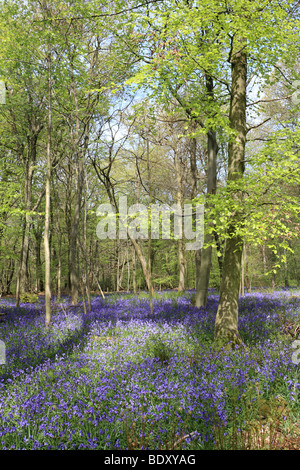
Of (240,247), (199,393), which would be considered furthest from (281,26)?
(199,393)

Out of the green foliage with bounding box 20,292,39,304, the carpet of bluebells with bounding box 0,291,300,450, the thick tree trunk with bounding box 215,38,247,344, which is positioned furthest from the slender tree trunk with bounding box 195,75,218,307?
the green foliage with bounding box 20,292,39,304

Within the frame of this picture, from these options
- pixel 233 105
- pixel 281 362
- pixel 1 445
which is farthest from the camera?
pixel 233 105

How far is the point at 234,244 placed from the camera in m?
5.80

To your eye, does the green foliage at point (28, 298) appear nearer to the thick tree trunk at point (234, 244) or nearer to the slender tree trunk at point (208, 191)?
the slender tree trunk at point (208, 191)

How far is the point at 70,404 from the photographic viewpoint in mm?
3559

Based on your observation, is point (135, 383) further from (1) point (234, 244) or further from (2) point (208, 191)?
(2) point (208, 191)

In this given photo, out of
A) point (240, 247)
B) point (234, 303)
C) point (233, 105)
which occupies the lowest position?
point (234, 303)

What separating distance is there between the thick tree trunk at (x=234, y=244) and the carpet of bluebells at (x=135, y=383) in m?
0.44

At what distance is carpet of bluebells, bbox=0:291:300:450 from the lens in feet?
9.75

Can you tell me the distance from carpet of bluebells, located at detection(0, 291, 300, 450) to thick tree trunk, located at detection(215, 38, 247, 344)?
17.2 inches

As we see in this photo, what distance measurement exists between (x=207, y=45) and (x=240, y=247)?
3.82 metres

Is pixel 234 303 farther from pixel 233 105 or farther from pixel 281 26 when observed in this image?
pixel 281 26

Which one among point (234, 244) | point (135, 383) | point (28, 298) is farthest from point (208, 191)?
point (28, 298)
